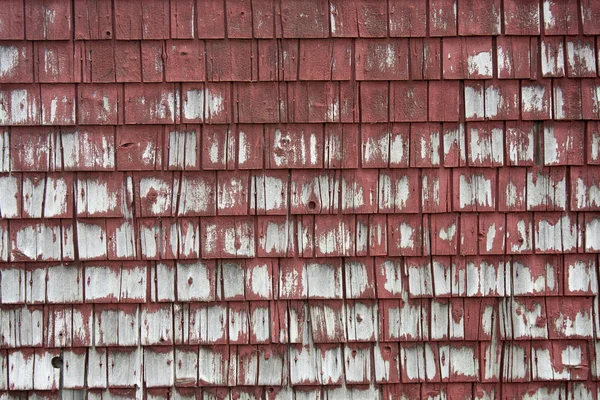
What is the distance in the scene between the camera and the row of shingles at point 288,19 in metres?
3.01

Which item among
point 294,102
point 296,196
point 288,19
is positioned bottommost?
→ point 296,196

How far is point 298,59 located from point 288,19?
20 centimetres

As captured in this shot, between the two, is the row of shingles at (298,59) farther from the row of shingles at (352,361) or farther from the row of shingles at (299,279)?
the row of shingles at (352,361)

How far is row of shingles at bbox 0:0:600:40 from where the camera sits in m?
3.01

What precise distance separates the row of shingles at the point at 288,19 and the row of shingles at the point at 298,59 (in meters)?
0.04

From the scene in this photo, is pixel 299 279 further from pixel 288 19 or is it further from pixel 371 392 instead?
pixel 288 19

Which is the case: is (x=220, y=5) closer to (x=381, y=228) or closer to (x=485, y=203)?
(x=381, y=228)

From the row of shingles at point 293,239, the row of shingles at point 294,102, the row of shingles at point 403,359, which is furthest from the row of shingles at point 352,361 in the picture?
the row of shingles at point 294,102

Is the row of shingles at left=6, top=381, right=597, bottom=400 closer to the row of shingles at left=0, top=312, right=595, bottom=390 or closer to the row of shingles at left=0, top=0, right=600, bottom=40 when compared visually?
the row of shingles at left=0, top=312, right=595, bottom=390

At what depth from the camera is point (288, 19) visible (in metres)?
3.02

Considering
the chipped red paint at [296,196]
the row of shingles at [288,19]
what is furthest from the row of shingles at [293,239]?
the row of shingles at [288,19]

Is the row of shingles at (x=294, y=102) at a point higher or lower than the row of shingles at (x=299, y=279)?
higher

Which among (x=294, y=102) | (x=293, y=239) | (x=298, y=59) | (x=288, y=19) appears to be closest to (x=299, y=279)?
(x=293, y=239)

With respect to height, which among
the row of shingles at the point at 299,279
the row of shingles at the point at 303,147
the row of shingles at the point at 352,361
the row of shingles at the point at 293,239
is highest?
the row of shingles at the point at 303,147
